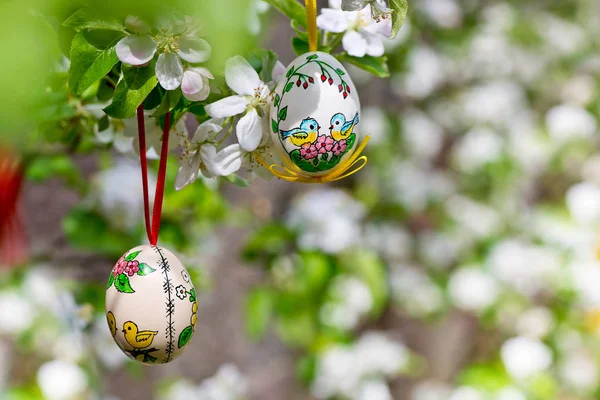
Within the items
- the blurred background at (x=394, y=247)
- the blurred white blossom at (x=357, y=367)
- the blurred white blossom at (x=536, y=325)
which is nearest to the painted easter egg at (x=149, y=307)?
the blurred background at (x=394, y=247)

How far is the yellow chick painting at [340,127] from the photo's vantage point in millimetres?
345

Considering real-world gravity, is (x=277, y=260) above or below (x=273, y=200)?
above

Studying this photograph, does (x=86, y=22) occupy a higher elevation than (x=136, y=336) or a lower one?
higher

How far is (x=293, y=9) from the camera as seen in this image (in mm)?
385

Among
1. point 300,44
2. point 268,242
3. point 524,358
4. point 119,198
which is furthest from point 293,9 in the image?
point 524,358

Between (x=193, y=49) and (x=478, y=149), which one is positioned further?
(x=478, y=149)

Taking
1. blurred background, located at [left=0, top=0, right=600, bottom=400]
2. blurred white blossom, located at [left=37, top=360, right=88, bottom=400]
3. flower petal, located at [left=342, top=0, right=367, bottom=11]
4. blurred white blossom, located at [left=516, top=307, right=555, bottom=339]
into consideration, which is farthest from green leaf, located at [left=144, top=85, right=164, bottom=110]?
blurred white blossom, located at [left=516, top=307, right=555, bottom=339]

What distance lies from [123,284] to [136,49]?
0.42ft

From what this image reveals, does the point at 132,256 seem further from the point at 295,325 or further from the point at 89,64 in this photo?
the point at 295,325

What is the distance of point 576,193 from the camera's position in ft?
4.63

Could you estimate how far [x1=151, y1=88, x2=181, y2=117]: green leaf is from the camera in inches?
13.1

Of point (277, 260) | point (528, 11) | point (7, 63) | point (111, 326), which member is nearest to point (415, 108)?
point (528, 11)

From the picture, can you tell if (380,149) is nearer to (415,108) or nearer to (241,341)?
(415,108)

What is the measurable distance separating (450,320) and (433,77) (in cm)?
61
